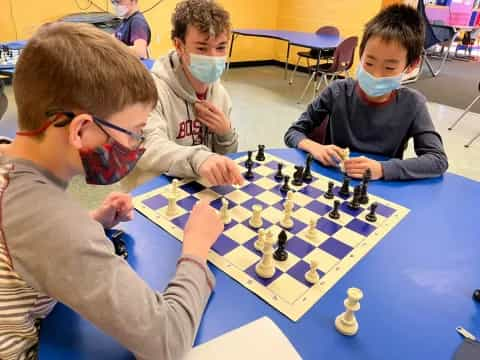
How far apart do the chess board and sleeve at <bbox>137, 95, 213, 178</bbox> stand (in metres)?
0.05

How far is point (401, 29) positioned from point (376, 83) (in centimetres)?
23

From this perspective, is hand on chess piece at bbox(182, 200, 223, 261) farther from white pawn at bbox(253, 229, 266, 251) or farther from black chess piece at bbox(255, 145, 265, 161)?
→ black chess piece at bbox(255, 145, 265, 161)

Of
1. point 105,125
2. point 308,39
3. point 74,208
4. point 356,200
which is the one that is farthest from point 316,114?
point 308,39

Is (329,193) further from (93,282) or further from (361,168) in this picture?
(93,282)

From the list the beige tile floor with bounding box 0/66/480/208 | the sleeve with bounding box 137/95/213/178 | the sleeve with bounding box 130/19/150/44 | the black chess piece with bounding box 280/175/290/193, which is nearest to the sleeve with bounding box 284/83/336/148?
the black chess piece with bounding box 280/175/290/193

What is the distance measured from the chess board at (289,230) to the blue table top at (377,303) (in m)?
0.03

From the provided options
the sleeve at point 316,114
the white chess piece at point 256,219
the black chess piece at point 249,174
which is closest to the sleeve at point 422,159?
the sleeve at point 316,114

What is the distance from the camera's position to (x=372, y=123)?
1.71 meters

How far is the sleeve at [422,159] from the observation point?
1.41 metres

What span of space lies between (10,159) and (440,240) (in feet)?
3.57

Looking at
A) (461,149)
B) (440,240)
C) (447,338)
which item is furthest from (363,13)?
(447,338)

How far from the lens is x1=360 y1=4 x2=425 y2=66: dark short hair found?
4.99 feet

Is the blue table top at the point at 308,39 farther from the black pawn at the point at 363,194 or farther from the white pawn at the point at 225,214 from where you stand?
the white pawn at the point at 225,214

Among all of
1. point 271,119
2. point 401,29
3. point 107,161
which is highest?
point 401,29
